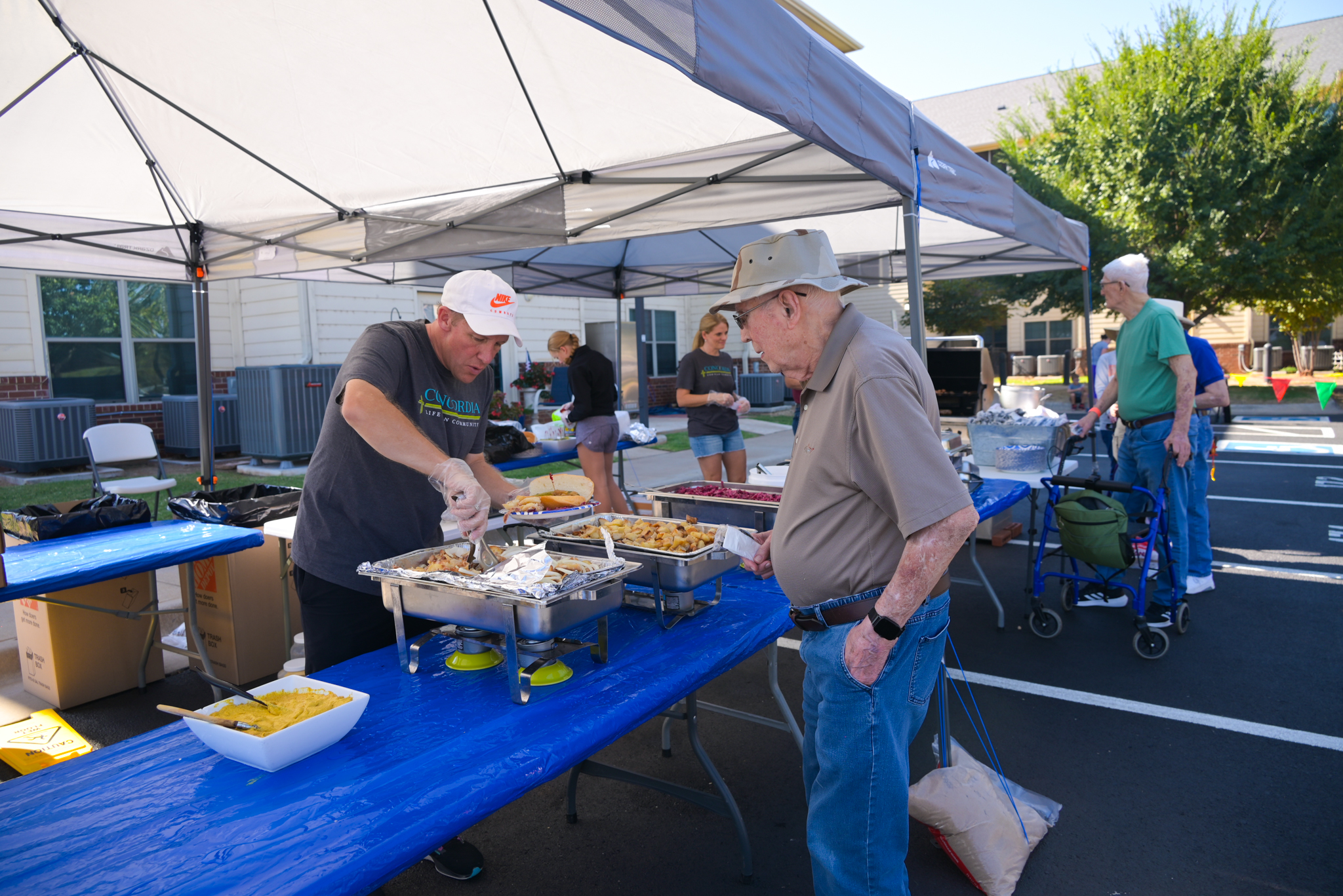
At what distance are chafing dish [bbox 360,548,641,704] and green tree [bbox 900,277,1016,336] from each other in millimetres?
23355

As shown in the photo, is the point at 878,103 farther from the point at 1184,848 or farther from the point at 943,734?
the point at 1184,848

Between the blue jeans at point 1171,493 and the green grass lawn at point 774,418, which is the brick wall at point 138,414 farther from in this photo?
the blue jeans at point 1171,493

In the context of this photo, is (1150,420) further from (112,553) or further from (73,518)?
(73,518)

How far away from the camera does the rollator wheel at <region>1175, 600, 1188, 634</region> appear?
4711mm

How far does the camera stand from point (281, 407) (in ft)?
35.0

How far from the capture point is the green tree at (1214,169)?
1758 cm

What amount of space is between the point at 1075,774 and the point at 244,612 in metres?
4.23

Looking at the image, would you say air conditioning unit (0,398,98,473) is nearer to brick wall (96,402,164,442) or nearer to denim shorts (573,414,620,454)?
brick wall (96,402,164,442)

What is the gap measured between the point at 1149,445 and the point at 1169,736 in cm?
195

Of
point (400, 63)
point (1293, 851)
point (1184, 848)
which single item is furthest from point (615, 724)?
point (400, 63)

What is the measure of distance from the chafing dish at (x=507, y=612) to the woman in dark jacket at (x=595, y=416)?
4502 mm

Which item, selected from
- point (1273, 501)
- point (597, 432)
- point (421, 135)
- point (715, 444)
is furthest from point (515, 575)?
point (1273, 501)

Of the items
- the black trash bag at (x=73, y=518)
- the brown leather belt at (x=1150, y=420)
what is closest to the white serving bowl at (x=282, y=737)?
the black trash bag at (x=73, y=518)

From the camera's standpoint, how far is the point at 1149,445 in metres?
4.77
